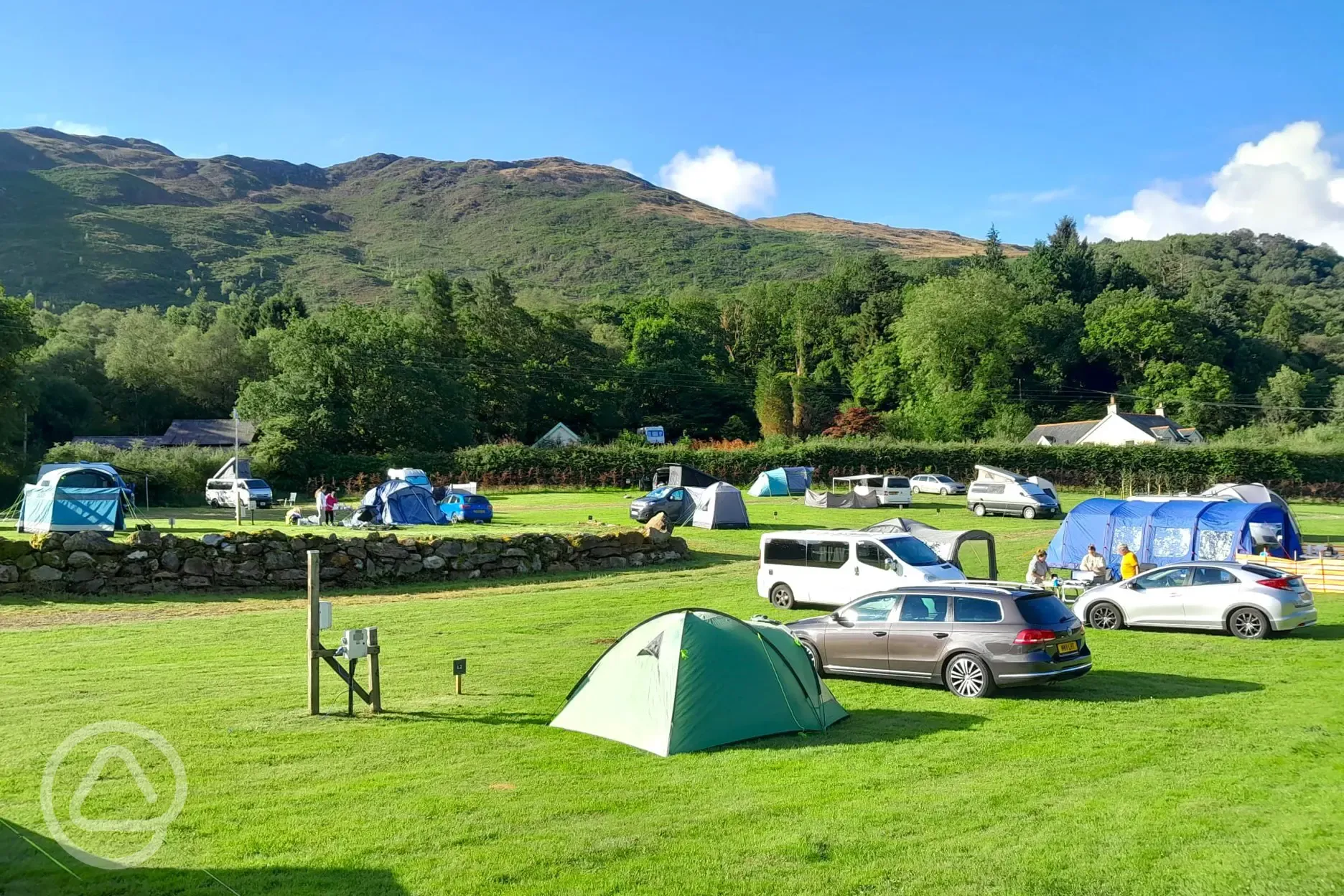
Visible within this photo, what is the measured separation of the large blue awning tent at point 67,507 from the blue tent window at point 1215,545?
105 feet

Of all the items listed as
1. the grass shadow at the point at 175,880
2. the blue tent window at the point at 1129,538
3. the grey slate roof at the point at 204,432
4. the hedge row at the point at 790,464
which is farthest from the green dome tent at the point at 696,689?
the grey slate roof at the point at 204,432

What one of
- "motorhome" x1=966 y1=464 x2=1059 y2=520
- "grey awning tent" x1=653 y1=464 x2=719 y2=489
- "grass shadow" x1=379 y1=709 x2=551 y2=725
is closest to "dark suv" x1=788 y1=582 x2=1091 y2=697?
"grass shadow" x1=379 y1=709 x2=551 y2=725

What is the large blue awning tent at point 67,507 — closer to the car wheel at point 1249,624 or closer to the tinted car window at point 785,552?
the tinted car window at point 785,552

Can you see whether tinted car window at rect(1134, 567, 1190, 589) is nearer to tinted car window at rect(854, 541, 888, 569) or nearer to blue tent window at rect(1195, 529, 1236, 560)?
tinted car window at rect(854, 541, 888, 569)

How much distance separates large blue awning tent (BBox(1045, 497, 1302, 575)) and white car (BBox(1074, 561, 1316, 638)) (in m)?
7.18

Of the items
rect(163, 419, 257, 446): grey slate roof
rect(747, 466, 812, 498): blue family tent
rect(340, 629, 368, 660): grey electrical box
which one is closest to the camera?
rect(340, 629, 368, 660): grey electrical box

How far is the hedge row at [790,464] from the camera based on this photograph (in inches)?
2173

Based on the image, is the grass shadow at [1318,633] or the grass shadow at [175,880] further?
the grass shadow at [1318,633]

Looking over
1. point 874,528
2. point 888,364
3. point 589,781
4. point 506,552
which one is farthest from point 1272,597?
point 888,364

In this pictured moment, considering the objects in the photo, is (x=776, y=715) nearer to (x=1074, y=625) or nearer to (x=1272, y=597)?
(x=1074, y=625)

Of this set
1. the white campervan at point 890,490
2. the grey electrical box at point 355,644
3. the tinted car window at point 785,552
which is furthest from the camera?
the white campervan at point 890,490

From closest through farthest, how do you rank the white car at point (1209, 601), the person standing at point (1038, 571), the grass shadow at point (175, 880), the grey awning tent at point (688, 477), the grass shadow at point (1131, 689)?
the grass shadow at point (175, 880)
the grass shadow at point (1131, 689)
the white car at point (1209, 601)
the person standing at point (1038, 571)
the grey awning tent at point (688, 477)

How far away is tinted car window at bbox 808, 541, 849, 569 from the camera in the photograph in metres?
19.9

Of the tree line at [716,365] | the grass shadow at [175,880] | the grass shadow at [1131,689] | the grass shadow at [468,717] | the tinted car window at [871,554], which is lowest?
the grass shadow at [1131,689]
